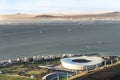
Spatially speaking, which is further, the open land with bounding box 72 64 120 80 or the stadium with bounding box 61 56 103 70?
the stadium with bounding box 61 56 103 70

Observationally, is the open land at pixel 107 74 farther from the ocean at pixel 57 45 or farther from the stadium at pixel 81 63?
the ocean at pixel 57 45

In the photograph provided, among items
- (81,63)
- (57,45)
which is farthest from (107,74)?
(57,45)

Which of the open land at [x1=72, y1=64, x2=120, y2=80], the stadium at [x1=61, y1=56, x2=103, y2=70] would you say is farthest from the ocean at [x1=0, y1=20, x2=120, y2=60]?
the open land at [x1=72, y1=64, x2=120, y2=80]

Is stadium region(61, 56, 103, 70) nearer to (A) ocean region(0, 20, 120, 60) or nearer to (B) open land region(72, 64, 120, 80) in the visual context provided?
(A) ocean region(0, 20, 120, 60)

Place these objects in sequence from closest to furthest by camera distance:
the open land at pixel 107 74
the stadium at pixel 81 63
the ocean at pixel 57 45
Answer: the open land at pixel 107 74, the stadium at pixel 81 63, the ocean at pixel 57 45

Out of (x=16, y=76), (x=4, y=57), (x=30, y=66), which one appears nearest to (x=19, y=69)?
(x=30, y=66)

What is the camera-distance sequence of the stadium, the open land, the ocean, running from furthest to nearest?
the ocean < the stadium < the open land

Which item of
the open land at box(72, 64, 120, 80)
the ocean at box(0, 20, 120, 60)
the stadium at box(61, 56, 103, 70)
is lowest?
the ocean at box(0, 20, 120, 60)

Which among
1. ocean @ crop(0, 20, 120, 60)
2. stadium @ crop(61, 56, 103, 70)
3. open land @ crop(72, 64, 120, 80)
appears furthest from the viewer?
ocean @ crop(0, 20, 120, 60)

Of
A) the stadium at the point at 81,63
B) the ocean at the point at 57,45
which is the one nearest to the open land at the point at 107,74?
the stadium at the point at 81,63

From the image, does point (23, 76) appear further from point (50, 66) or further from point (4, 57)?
point (4, 57)

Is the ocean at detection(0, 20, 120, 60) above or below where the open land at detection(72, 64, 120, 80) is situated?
below
